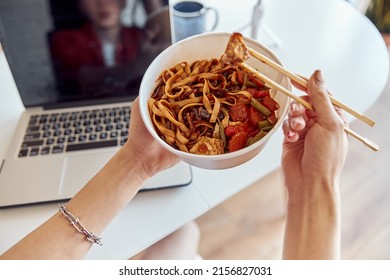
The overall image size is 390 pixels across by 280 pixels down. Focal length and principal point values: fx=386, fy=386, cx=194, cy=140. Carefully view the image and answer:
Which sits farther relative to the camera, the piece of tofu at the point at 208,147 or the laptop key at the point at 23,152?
the laptop key at the point at 23,152

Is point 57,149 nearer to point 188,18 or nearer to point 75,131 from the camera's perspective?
point 75,131

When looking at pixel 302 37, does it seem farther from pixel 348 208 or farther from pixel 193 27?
pixel 348 208

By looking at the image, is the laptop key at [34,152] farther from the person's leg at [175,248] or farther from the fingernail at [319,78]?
the fingernail at [319,78]

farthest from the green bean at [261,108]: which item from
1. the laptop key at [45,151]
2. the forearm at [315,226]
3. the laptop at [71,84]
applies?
the laptop key at [45,151]

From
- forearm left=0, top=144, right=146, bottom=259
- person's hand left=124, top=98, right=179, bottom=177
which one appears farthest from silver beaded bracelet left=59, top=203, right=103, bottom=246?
person's hand left=124, top=98, right=179, bottom=177

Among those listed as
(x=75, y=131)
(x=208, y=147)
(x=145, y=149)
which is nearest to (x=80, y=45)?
(x=75, y=131)

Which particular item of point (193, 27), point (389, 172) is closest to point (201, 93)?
Answer: point (193, 27)

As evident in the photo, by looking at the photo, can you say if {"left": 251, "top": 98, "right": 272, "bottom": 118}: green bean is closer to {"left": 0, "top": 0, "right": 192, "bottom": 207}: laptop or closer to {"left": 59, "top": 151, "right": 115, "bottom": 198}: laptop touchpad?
{"left": 0, "top": 0, "right": 192, "bottom": 207}: laptop
